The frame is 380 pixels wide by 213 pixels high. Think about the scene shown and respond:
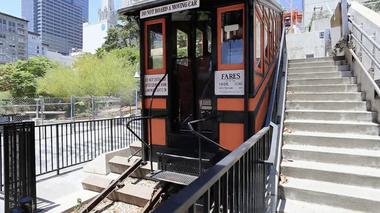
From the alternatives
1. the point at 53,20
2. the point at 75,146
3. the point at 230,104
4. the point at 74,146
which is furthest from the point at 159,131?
the point at 53,20

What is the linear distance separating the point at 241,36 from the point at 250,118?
1201mm

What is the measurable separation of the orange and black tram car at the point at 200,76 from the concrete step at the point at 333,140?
0.55 meters

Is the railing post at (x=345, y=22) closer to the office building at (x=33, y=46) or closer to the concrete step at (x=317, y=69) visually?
the concrete step at (x=317, y=69)

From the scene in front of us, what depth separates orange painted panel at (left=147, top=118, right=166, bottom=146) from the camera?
530 centimetres

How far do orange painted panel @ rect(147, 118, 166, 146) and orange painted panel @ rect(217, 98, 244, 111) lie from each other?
1.13 meters

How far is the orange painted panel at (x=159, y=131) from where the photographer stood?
5305 millimetres

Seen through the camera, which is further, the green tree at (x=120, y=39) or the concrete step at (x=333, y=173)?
the green tree at (x=120, y=39)

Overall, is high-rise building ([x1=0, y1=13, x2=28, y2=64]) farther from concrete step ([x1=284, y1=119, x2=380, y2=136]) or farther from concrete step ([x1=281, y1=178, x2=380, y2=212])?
concrete step ([x1=281, y1=178, x2=380, y2=212])

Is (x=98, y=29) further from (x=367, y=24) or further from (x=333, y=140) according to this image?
(x=333, y=140)

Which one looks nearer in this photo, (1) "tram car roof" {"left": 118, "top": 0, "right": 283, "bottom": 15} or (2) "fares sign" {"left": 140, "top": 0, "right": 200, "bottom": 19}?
(2) "fares sign" {"left": 140, "top": 0, "right": 200, "bottom": 19}

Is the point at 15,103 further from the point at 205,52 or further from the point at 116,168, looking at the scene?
the point at 205,52

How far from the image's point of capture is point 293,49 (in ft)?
69.2

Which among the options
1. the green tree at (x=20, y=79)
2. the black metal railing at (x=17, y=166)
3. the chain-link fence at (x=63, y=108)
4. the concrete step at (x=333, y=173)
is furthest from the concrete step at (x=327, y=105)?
the green tree at (x=20, y=79)

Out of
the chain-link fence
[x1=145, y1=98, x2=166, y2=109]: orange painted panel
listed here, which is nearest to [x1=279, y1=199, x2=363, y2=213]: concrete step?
[x1=145, y1=98, x2=166, y2=109]: orange painted panel
